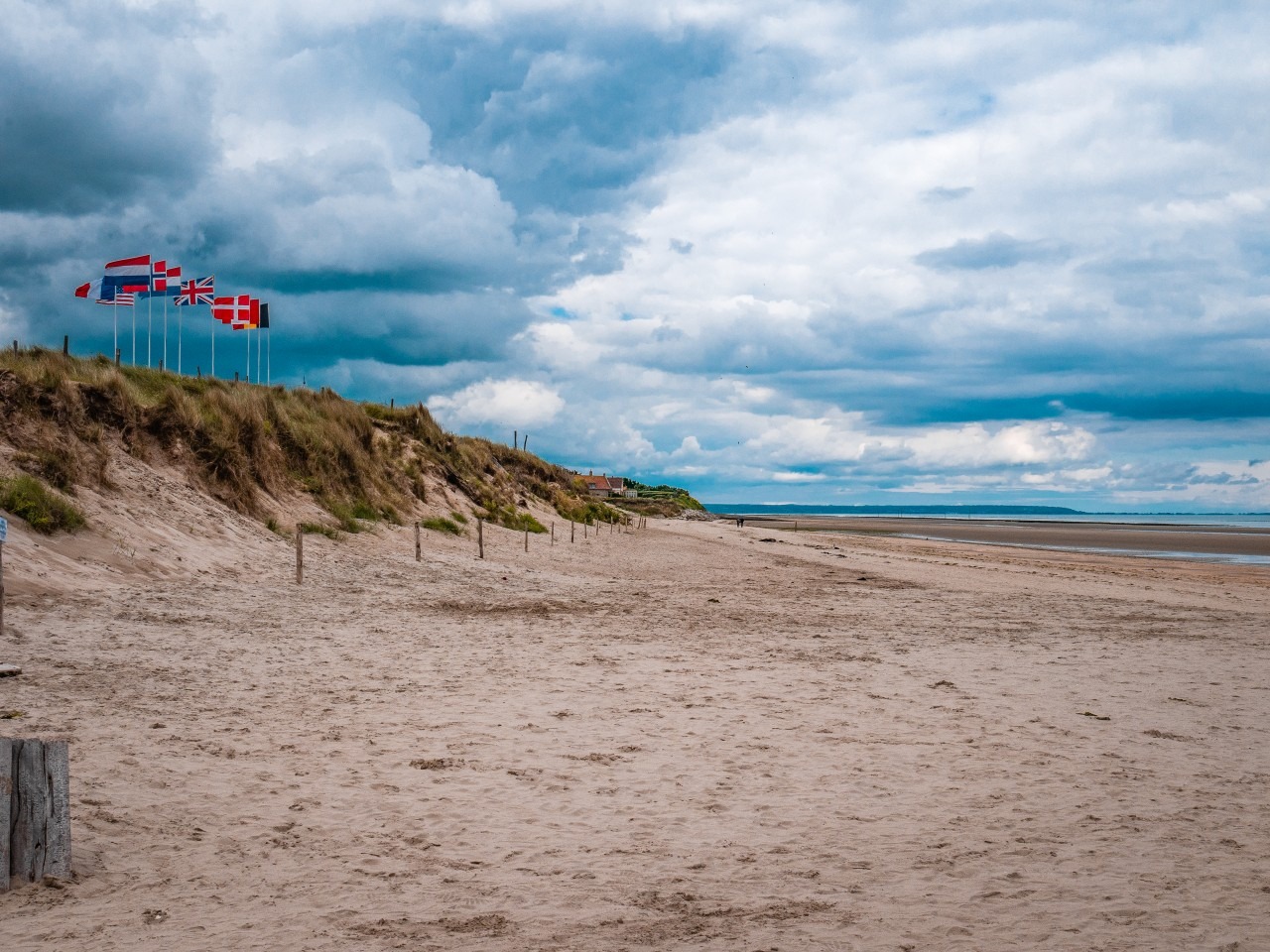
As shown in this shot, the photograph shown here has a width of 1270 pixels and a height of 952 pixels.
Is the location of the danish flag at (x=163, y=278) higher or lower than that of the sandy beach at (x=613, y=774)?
higher

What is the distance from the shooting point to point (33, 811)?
185 inches

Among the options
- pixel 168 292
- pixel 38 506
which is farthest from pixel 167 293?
pixel 38 506

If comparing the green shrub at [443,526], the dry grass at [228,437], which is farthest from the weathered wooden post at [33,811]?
the green shrub at [443,526]

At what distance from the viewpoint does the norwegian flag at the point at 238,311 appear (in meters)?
35.0

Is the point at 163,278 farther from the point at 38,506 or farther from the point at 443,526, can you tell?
the point at 38,506

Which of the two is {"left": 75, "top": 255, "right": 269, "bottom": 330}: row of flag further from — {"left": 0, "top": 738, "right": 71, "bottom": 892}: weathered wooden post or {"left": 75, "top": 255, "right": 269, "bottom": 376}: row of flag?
{"left": 0, "top": 738, "right": 71, "bottom": 892}: weathered wooden post

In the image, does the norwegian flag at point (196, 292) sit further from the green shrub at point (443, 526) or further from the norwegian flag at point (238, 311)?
the green shrub at point (443, 526)

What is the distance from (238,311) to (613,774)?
Result: 3355 cm

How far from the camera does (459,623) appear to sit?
45.3 ft

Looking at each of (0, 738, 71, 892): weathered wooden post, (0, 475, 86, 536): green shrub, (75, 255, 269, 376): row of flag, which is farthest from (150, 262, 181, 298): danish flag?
(0, 738, 71, 892): weathered wooden post

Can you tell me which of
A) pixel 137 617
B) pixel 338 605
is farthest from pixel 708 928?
pixel 338 605

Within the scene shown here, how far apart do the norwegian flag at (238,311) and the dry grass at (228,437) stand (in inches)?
222

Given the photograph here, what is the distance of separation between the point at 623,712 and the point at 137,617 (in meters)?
6.52

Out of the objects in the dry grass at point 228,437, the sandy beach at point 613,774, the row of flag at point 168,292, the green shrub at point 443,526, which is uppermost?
the row of flag at point 168,292
